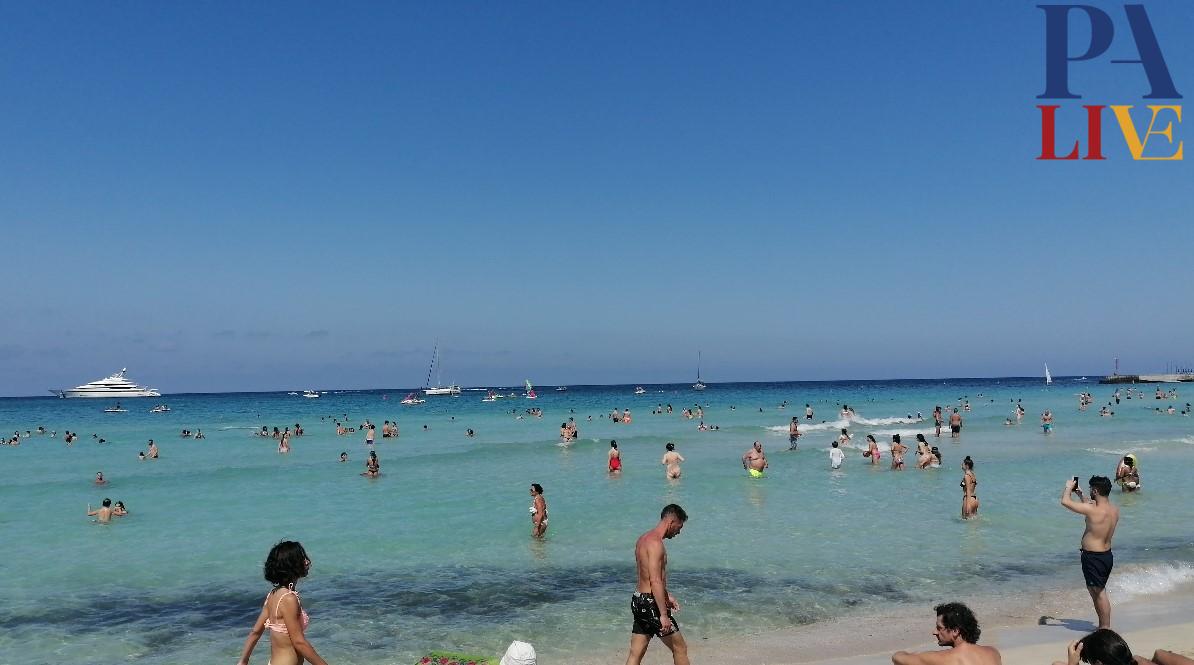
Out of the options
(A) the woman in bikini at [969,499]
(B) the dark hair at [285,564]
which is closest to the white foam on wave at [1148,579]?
(A) the woman in bikini at [969,499]

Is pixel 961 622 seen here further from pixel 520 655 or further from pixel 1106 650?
pixel 520 655

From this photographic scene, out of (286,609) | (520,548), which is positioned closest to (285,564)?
(286,609)

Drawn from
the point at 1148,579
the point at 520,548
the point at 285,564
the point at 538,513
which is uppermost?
the point at 285,564

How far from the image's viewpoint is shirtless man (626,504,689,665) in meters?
7.07

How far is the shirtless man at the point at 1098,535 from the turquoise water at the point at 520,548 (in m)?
2.89

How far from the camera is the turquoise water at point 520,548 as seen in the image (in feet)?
35.5

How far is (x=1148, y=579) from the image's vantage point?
39.2ft

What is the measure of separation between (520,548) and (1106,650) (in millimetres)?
12300

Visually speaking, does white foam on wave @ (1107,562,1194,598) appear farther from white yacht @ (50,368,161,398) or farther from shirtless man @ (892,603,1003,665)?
white yacht @ (50,368,161,398)

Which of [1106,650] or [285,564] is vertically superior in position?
[285,564]

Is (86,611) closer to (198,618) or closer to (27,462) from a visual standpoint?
(198,618)

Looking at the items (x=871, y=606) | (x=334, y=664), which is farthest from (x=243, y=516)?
(x=871, y=606)

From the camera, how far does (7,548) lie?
17531mm

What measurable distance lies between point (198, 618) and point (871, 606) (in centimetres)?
1019
